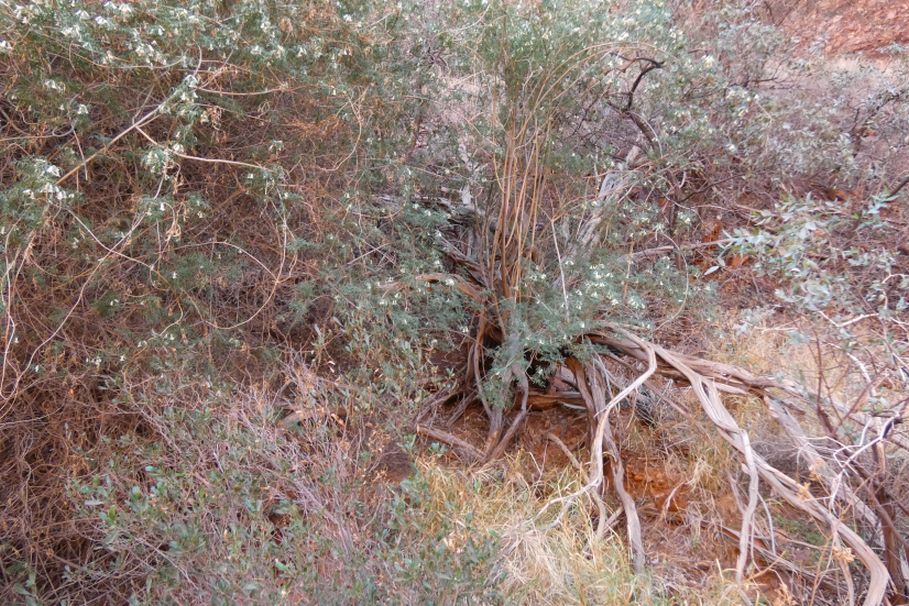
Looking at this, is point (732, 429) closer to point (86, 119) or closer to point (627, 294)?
point (627, 294)

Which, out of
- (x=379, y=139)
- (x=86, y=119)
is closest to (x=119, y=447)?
(x=86, y=119)

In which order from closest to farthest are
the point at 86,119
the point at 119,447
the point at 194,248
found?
the point at 86,119 < the point at 119,447 < the point at 194,248

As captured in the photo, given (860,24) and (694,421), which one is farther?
(860,24)

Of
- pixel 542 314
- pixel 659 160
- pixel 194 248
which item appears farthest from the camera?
pixel 659 160

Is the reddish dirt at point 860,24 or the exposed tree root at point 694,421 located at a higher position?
the reddish dirt at point 860,24

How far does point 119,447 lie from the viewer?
10.1 ft

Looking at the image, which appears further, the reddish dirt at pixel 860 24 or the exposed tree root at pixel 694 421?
the reddish dirt at pixel 860 24

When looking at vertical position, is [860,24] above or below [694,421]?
above

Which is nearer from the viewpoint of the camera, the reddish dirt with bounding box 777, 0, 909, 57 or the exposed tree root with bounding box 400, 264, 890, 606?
the exposed tree root with bounding box 400, 264, 890, 606

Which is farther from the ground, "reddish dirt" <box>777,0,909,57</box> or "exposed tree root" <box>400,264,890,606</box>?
"reddish dirt" <box>777,0,909,57</box>

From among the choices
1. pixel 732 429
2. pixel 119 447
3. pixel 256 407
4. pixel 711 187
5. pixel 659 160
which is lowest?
pixel 119 447

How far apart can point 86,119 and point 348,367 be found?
1.67 m

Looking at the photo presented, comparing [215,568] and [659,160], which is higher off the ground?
[659,160]

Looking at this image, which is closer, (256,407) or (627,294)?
(256,407)
